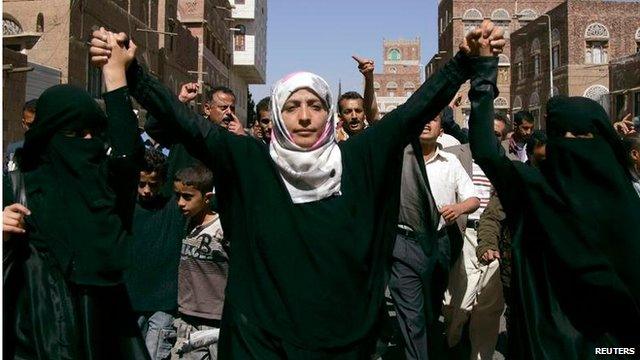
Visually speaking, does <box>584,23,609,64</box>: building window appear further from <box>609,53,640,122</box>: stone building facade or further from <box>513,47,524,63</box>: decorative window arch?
<box>513,47,524,63</box>: decorative window arch

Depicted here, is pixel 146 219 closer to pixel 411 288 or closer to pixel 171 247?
pixel 171 247

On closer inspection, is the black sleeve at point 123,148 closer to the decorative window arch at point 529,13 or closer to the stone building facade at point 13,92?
the stone building facade at point 13,92

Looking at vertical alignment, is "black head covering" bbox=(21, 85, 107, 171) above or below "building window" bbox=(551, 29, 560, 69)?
below

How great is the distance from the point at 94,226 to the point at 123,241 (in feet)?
0.46

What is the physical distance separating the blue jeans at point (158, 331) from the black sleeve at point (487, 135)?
2.02 metres

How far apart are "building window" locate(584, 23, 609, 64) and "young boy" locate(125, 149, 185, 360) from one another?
40.1 metres

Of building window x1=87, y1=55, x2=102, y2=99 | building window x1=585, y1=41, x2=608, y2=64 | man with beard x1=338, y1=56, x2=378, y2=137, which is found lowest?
man with beard x1=338, y1=56, x2=378, y2=137

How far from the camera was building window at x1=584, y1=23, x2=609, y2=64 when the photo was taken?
134 ft

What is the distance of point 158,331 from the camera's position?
13.3ft

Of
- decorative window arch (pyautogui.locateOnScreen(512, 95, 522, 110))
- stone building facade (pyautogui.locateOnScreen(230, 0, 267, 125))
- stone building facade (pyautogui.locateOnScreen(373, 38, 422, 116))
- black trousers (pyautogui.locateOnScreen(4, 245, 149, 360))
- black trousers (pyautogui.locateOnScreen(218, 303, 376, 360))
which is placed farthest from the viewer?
stone building facade (pyautogui.locateOnScreen(373, 38, 422, 116))

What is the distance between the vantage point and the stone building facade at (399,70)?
325 ft

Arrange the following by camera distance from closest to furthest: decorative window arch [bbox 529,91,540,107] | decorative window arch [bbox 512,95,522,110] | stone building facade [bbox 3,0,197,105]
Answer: stone building facade [bbox 3,0,197,105] < decorative window arch [bbox 529,91,540,107] < decorative window arch [bbox 512,95,522,110]

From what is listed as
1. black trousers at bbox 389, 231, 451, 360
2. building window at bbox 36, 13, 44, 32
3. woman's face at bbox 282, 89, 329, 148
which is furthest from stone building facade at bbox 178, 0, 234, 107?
woman's face at bbox 282, 89, 329, 148

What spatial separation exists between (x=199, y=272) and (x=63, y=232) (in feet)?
3.78
